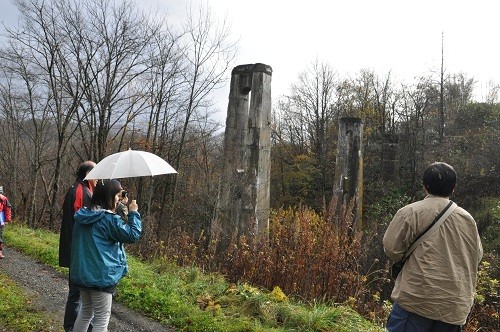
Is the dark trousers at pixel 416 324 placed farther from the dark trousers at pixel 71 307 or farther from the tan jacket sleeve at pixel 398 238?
the dark trousers at pixel 71 307

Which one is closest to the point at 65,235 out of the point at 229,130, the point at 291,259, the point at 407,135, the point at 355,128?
the point at 291,259

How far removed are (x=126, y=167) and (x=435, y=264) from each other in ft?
8.73

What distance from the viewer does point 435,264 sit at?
2.72 m

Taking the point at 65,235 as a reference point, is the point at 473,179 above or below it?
above

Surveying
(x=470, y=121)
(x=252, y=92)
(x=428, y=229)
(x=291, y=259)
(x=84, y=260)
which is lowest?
(x=291, y=259)

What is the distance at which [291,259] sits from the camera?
19.0 feet

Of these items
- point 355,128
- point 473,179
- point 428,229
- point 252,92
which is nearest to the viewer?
point 428,229

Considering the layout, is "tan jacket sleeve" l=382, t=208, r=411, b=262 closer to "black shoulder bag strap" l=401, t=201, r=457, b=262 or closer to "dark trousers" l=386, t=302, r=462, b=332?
"black shoulder bag strap" l=401, t=201, r=457, b=262

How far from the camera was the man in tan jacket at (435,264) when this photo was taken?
2.69 metres

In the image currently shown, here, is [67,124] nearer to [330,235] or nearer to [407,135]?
[330,235]

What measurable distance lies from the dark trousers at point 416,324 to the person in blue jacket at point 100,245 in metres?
1.97

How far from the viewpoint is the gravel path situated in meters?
4.99

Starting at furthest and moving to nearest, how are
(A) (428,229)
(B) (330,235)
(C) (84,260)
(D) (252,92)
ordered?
1. (D) (252,92)
2. (B) (330,235)
3. (C) (84,260)
4. (A) (428,229)

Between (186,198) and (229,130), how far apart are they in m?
13.7
